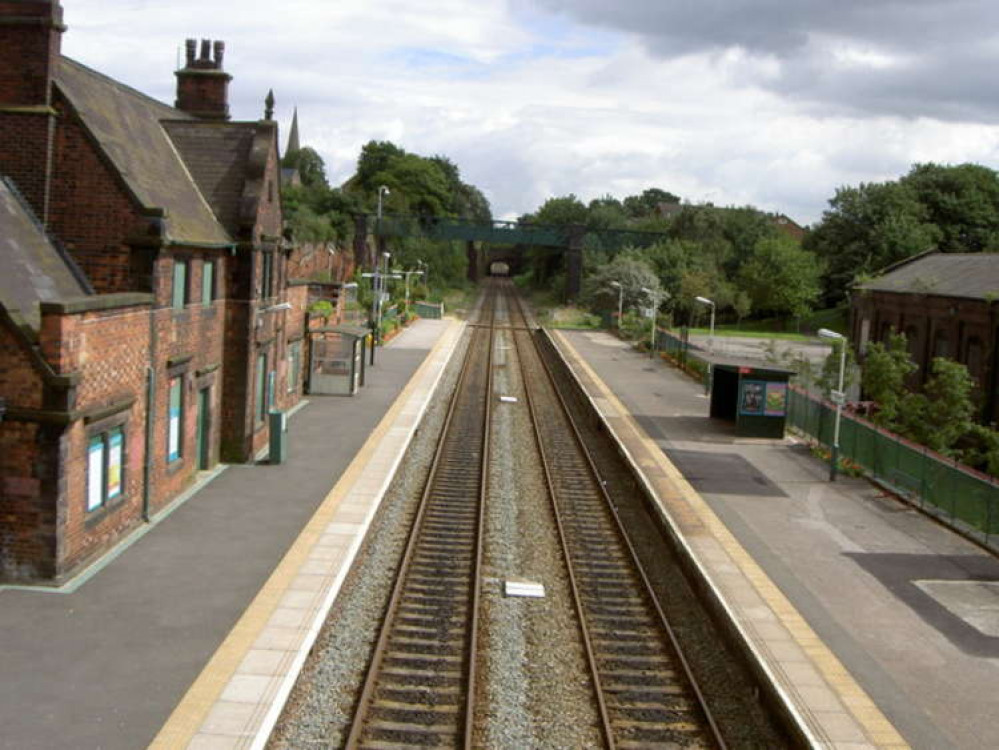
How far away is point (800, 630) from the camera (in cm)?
1351

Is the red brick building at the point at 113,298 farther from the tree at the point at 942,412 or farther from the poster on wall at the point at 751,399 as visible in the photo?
the tree at the point at 942,412

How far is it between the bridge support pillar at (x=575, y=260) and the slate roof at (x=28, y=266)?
75.2 meters

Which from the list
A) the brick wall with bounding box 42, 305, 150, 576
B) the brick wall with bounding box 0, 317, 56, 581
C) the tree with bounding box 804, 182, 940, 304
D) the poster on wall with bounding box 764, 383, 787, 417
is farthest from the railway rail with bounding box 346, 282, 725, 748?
the tree with bounding box 804, 182, 940, 304

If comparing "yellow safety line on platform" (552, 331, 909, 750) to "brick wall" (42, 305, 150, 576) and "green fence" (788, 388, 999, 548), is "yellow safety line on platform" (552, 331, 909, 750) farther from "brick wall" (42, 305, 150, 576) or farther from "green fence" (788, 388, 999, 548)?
"brick wall" (42, 305, 150, 576)

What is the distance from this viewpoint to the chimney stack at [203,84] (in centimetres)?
2488

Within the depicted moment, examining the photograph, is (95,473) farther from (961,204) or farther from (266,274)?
(961,204)

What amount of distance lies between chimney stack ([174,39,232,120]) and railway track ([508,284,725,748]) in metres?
12.1

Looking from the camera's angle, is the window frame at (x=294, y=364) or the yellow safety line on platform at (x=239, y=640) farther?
the window frame at (x=294, y=364)

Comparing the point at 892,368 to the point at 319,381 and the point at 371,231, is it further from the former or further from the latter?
the point at 371,231

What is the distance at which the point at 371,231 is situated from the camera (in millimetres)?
91750

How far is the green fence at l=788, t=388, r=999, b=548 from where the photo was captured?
61.7 ft

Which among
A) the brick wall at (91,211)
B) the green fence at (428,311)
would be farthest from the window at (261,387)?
the green fence at (428,311)

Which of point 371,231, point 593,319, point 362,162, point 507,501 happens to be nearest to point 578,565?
point 507,501

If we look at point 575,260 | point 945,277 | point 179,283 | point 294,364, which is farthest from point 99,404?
point 575,260
